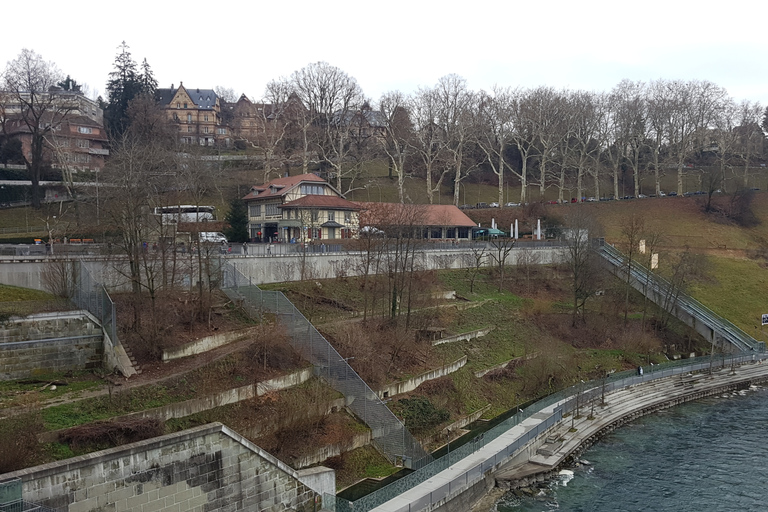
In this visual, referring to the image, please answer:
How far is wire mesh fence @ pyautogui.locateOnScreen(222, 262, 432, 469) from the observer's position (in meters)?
23.9

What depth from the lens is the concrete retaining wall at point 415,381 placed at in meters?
27.5

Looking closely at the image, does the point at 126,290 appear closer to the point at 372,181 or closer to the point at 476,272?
the point at 476,272

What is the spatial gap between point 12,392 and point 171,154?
4360 centimetres

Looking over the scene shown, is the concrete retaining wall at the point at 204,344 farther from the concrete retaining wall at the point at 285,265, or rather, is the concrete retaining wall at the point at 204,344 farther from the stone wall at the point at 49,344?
the concrete retaining wall at the point at 285,265

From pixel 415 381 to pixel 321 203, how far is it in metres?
28.5

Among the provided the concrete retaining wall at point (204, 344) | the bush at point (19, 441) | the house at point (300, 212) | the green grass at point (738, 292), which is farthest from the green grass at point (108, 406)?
the green grass at point (738, 292)

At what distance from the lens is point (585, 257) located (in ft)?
168

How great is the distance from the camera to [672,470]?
26.1 m

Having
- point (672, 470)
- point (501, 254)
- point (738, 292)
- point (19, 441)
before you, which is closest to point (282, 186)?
point (501, 254)

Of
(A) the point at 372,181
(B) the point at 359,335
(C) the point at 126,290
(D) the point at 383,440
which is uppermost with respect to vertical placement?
(A) the point at 372,181

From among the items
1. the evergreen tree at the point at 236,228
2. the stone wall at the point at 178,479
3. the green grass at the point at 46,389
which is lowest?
the stone wall at the point at 178,479

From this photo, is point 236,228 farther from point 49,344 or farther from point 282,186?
point 49,344

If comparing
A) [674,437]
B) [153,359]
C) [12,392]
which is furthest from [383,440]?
[674,437]

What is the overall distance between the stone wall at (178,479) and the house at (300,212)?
35.3 m
